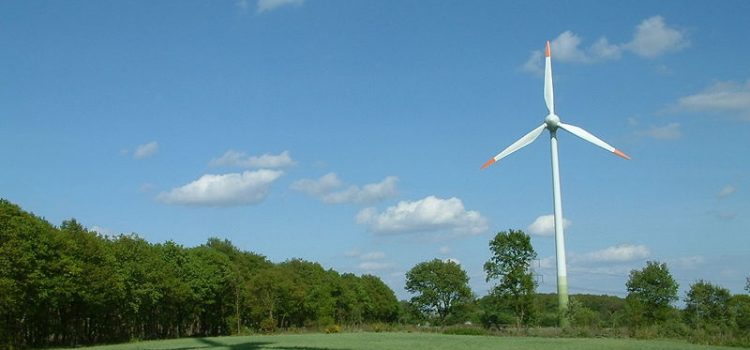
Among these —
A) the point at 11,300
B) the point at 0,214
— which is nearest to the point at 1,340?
the point at 11,300

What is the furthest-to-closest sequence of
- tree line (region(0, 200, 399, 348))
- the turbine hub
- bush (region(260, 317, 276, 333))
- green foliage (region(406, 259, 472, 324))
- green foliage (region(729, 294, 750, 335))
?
green foliage (region(406, 259, 472, 324)) → bush (region(260, 317, 276, 333)) → the turbine hub → green foliage (region(729, 294, 750, 335)) → tree line (region(0, 200, 399, 348))

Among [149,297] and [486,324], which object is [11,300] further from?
[486,324]

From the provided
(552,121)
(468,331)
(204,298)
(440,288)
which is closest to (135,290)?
(204,298)

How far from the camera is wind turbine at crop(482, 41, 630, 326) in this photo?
74725mm

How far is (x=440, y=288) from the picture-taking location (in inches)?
5792

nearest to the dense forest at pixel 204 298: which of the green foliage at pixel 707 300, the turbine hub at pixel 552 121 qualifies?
the green foliage at pixel 707 300

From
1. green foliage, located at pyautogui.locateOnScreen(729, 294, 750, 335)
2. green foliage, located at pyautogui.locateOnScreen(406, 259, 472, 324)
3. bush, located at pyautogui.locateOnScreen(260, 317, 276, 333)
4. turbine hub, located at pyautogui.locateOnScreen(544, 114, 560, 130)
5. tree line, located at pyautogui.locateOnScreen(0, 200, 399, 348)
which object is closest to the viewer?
tree line, located at pyautogui.locateOnScreen(0, 200, 399, 348)

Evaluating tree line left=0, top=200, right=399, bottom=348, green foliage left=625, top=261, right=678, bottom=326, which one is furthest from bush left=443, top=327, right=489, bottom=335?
tree line left=0, top=200, right=399, bottom=348

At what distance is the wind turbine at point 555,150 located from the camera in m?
74.7

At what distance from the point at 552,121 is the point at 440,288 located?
72.8 metres

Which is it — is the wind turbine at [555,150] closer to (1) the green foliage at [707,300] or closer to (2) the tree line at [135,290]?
(1) the green foliage at [707,300]

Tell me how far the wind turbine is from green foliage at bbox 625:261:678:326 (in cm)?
1211

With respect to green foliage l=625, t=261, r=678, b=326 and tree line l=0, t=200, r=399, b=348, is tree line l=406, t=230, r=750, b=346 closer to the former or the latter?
green foliage l=625, t=261, r=678, b=326

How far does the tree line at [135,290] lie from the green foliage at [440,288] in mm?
Answer: 13550
